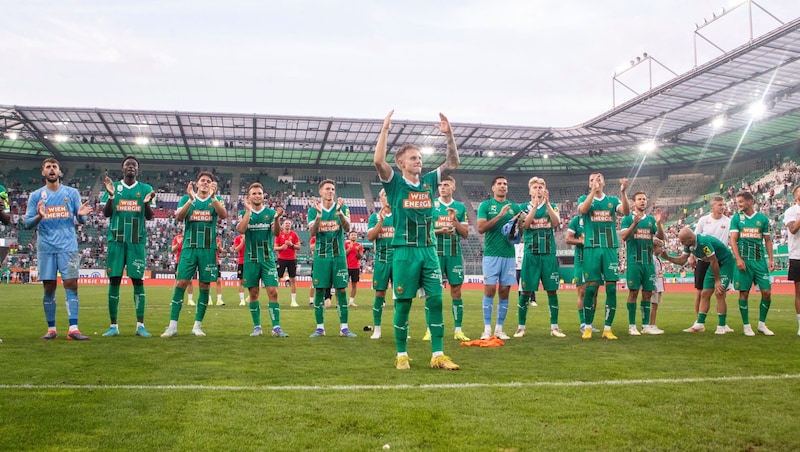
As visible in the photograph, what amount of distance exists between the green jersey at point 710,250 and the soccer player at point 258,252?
23.3 feet

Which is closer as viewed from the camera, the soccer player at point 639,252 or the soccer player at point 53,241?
the soccer player at point 53,241

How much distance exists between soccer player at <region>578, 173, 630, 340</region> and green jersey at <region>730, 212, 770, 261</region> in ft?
7.51

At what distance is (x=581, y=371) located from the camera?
6.26m

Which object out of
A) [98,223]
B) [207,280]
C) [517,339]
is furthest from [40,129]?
[517,339]

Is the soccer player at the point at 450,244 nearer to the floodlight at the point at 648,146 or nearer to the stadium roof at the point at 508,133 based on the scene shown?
the stadium roof at the point at 508,133

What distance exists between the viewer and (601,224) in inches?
389

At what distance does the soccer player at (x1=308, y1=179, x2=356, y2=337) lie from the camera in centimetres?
1000

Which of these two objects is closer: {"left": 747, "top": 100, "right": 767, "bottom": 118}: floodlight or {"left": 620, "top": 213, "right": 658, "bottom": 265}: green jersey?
{"left": 620, "top": 213, "right": 658, "bottom": 265}: green jersey

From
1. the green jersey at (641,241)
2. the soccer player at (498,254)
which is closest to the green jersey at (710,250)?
the green jersey at (641,241)

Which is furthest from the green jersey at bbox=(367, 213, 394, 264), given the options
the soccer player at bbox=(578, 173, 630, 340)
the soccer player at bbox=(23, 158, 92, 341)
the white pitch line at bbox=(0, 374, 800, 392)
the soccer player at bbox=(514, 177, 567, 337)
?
the white pitch line at bbox=(0, 374, 800, 392)

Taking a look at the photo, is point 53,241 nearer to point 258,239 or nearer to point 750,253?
point 258,239

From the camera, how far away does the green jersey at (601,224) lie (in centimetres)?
981

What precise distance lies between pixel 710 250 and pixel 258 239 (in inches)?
300

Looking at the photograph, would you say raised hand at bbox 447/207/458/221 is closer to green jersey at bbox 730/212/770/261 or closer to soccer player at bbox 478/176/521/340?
soccer player at bbox 478/176/521/340
